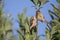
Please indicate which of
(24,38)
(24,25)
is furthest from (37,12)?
(24,38)

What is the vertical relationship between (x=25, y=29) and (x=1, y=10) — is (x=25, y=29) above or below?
below

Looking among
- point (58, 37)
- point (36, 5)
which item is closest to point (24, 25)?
point (36, 5)

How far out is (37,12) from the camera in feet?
6.83

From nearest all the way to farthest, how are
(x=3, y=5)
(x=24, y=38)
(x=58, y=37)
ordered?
1. (x=24, y=38)
2. (x=3, y=5)
3. (x=58, y=37)

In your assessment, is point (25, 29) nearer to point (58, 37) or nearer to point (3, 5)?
point (3, 5)

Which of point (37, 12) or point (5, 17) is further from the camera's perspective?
point (5, 17)

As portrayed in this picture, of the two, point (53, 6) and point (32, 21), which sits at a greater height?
point (53, 6)

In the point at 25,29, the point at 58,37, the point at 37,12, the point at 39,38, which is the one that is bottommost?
the point at 58,37

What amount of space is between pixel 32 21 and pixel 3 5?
0.81 m

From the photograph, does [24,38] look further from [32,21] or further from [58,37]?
[58,37]

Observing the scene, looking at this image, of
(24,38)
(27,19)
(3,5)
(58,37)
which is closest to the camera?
(24,38)

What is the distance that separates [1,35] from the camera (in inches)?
97.0

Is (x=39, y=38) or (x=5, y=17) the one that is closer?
(x=39, y=38)

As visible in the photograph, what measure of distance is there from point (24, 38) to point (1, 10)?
0.81m
